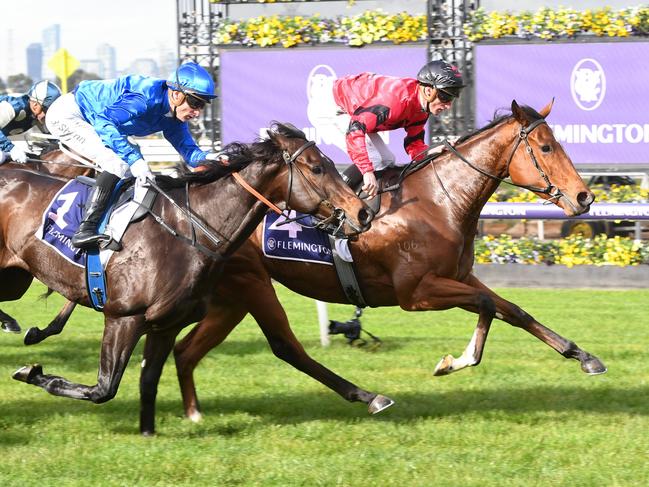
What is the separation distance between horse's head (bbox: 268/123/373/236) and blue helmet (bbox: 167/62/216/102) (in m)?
0.52

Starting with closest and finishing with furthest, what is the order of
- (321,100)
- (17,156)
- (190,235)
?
(190,235) → (17,156) → (321,100)

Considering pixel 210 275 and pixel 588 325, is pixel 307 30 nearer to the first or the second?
pixel 588 325

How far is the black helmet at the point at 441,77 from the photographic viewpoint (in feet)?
18.7

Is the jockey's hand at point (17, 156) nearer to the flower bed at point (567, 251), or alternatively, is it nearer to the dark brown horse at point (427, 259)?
the dark brown horse at point (427, 259)

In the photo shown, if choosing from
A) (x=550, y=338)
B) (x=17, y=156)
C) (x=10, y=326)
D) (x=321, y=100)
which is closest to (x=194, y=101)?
(x=550, y=338)

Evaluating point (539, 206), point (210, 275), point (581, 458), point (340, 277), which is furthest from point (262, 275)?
point (539, 206)

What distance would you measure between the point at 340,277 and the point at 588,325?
3.68m

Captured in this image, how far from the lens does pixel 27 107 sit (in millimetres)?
7992

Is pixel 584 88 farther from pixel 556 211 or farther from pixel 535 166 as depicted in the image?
pixel 535 166

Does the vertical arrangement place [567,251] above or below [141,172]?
below

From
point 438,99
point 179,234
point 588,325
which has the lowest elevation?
point 588,325

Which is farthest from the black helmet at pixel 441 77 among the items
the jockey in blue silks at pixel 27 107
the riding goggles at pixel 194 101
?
the jockey in blue silks at pixel 27 107

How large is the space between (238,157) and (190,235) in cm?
43

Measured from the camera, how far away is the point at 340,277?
18.5 feet
